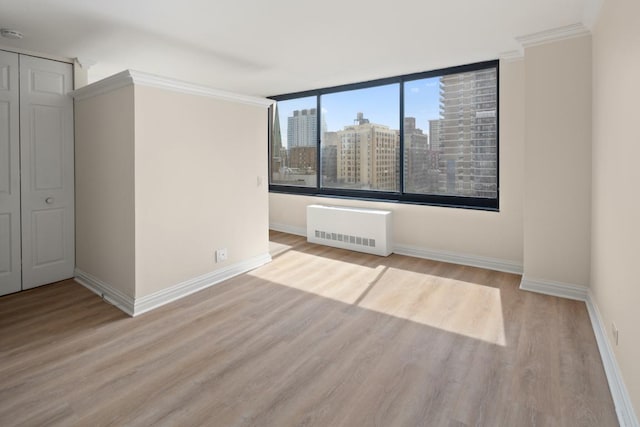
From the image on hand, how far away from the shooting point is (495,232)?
431 centimetres

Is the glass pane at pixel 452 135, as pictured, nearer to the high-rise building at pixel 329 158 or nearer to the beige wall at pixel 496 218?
the beige wall at pixel 496 218

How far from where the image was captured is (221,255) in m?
3.94

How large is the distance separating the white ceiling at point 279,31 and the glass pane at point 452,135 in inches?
12.6

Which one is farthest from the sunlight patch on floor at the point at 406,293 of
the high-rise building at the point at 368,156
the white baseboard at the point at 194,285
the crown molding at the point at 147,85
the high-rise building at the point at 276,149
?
the high-rise building at the point at 276,149

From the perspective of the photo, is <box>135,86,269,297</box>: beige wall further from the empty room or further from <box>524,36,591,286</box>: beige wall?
<box>524,36,591,286</box>: beige wall

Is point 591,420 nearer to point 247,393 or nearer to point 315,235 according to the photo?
point 247,393

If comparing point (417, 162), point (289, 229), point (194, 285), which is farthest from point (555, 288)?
point (289, 229)

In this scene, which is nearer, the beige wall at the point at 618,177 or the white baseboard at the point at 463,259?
the beige wall at the point at 618,177

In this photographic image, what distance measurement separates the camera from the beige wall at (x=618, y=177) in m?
1.81

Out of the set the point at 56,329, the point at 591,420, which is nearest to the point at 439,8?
the point at 591,420

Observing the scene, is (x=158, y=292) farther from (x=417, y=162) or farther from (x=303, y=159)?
(x=303, y=159)

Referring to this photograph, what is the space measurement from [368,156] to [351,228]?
46.0 inches

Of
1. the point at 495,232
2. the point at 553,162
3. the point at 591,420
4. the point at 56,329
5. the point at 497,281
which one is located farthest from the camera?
the point at 495,232

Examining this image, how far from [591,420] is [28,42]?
5188 mm
